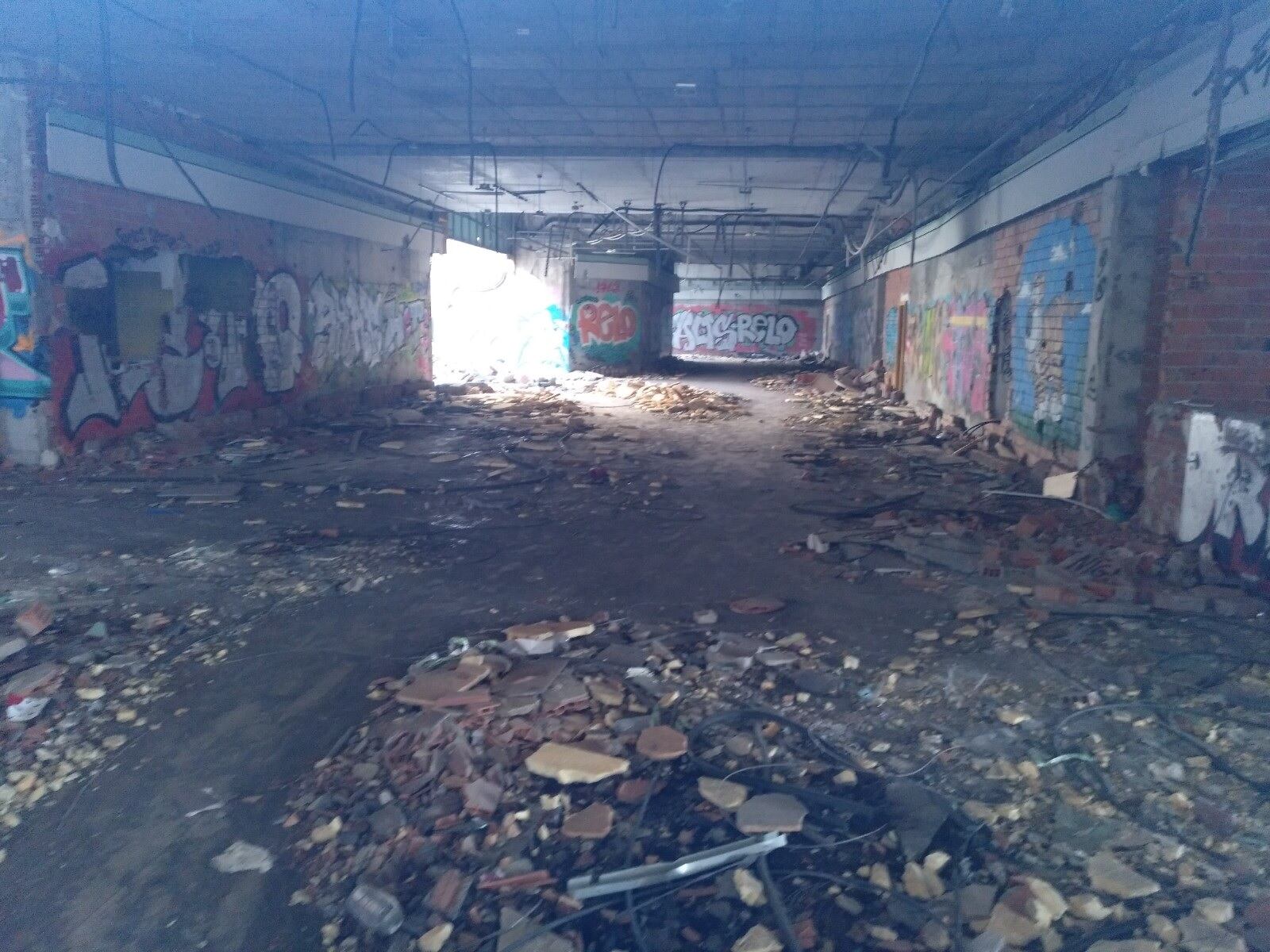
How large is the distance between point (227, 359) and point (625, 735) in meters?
10.8

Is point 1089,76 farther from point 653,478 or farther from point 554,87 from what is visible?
point 653,478

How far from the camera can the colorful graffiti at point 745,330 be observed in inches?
1841

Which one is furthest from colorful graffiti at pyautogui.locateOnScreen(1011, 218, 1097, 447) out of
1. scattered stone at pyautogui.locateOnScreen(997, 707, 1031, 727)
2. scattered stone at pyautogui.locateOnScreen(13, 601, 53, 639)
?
scattered stone at pyautogui.locateOnScreen(13, 601, 53, 639)

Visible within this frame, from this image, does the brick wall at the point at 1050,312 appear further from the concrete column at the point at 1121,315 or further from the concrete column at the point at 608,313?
the concrete column at the point at 608,313

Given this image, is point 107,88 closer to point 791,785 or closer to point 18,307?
point 18,307

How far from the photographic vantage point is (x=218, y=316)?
12617mm

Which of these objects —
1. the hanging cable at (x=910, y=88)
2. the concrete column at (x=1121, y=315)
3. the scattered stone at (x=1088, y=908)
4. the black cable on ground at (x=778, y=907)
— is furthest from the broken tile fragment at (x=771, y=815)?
the hanging cable at (x=910, y=88)

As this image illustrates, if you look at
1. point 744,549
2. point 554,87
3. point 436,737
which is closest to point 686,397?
point 554,87

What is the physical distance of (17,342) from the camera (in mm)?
9852

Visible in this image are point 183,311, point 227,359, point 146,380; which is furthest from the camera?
point 227,359

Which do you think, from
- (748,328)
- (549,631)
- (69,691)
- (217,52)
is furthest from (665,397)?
(748,328)

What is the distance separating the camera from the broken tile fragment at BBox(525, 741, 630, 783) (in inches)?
154

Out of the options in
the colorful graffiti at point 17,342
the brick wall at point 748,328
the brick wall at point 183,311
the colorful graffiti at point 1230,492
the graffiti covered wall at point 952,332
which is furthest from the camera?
the brick wall at point 748,328

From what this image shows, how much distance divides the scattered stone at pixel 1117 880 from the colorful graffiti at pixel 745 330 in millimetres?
44227
